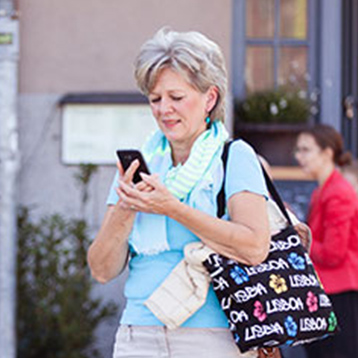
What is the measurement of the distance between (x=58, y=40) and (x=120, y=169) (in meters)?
3.86

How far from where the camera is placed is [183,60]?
2.85 m

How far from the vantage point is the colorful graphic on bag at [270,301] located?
272cm

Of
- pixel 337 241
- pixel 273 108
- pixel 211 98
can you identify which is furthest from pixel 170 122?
pixel 273 108

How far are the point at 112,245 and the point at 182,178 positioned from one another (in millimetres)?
325

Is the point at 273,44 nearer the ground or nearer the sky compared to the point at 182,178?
nearer the sky

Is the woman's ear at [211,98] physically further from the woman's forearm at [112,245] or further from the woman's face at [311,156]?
the woman's face at [311,156]

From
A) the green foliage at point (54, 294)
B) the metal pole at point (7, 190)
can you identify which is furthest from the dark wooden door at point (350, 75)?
the metal pole at point (7, 190)

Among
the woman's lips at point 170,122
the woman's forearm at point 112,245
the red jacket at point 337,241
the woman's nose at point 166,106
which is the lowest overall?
the red jacket at point 337,241

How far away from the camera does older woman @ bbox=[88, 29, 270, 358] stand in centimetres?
276

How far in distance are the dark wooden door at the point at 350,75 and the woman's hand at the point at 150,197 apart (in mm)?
4788

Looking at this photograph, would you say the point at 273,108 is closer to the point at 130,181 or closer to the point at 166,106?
the point at 166,106

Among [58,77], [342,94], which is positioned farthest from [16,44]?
[342,94]

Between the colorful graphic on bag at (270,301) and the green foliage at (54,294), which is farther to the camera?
the green foliage at (54,294)

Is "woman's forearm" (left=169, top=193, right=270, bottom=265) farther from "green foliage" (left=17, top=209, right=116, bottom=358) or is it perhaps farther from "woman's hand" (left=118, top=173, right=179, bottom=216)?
"green foliage" (left=17, top=209, right=116, bottom=358)
